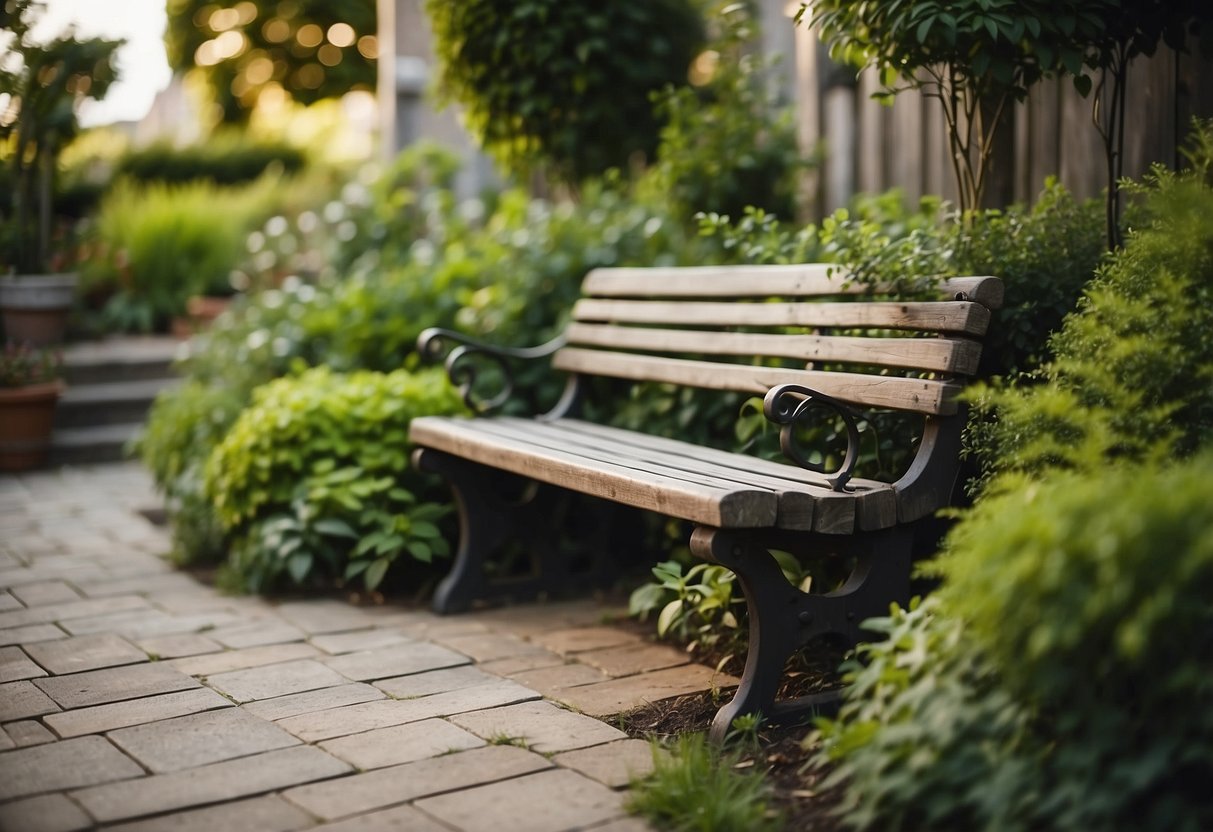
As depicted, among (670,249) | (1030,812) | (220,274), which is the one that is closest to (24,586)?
(670,249)

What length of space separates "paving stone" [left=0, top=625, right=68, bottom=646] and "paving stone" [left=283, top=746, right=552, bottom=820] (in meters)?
1.58

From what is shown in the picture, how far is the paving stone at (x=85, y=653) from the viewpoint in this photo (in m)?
3.57

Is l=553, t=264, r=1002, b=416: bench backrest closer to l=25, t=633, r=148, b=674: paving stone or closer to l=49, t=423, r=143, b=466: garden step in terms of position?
l=25, t=633, r=148, b=674: paving stone

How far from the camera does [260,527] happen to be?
4.50m

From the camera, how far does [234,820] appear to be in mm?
2518

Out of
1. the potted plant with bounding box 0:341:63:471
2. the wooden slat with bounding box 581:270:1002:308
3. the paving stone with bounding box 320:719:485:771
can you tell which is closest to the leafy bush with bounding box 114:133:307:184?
the potted plant with bounding box 0:341:63:471

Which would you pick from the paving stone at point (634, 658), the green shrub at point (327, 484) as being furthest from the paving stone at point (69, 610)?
the paving stone at point (634, 658)

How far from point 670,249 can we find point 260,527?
193 cm

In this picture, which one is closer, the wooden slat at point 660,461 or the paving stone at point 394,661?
the wooden slat at point 660,461

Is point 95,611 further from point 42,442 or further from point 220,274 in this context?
point 220,274

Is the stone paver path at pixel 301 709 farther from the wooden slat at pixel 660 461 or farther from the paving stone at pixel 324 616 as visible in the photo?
the wooden slat at pixel 660 461

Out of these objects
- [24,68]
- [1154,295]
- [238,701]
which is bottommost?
[238,701]

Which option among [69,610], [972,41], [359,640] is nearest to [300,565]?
[359,640]

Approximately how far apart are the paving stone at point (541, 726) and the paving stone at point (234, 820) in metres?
0.56
